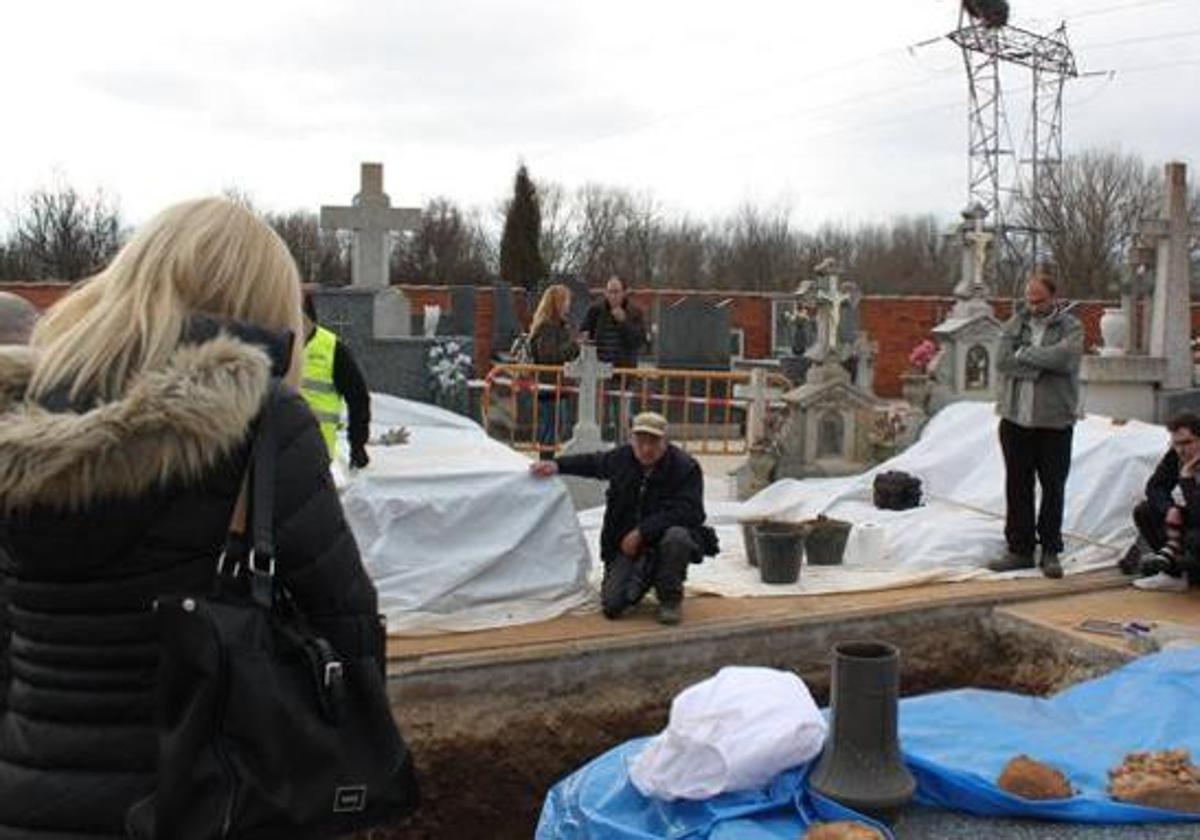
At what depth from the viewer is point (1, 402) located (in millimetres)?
1782

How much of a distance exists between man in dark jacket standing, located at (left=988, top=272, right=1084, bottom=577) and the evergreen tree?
23628mm

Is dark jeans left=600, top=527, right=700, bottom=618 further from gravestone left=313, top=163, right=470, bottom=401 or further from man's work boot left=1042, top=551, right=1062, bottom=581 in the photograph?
gravestone left=313, top=163, right=470, bottom=401

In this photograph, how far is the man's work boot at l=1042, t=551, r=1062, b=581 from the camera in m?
7.21

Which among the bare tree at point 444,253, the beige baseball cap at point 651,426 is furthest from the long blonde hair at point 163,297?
the bare tree at point 444,253

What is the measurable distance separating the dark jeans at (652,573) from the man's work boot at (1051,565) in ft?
7.60

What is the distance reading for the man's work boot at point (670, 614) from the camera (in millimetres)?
6215

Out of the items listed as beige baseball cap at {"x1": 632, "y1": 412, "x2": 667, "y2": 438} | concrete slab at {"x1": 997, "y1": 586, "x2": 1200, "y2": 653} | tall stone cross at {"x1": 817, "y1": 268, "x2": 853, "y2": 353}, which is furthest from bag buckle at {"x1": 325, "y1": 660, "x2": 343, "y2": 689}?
tall stone cross at {"x1": 817, "y1": 268, "x2": 853, "y2": 353}

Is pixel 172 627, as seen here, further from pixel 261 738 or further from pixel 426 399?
pixel 426 399

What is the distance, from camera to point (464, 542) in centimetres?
625

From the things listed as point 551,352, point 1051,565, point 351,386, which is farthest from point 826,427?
point 351,386

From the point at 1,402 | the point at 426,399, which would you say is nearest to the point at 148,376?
the point at 1,402

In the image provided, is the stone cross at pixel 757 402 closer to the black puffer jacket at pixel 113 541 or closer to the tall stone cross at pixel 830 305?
the tall stone cross at pixel 830 305

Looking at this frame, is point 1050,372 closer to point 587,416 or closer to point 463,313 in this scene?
point 587,416

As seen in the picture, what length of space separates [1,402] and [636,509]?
475 centimetres
